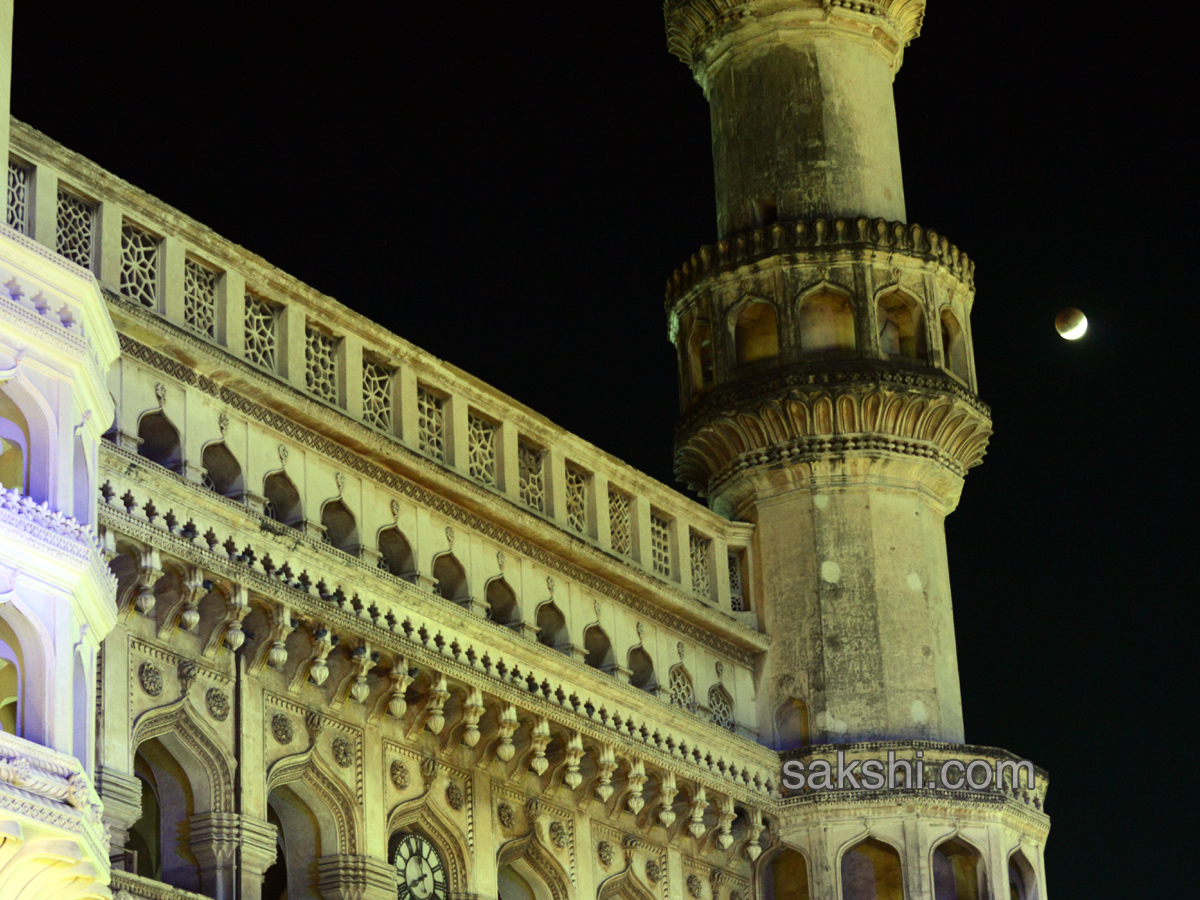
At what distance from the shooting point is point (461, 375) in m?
18.9

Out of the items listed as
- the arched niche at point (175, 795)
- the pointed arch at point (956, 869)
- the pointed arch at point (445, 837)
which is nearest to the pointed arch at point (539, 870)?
the pointed arch at point (445, 837)

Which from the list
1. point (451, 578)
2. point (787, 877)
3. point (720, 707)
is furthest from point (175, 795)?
point (787, 877)

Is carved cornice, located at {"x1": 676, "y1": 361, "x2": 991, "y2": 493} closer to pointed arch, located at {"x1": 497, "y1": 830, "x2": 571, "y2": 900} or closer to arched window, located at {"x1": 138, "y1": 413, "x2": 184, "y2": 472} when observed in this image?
pointed arch, located at {"x1": 497, "y1": 830, "x2": 571, "y2": 900}

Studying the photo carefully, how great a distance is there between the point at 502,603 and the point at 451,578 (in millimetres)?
602

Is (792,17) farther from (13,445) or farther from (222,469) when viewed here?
(13,445)

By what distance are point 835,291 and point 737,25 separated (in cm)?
287

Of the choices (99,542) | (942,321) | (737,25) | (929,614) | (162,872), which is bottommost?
(162,872)

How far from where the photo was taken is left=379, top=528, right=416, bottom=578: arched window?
58.6ft

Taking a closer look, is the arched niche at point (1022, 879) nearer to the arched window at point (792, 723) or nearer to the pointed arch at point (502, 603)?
the arched window at point (792, 723)

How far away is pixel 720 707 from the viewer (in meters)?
21.2

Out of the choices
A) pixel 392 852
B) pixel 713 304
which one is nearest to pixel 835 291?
pixel 713 304

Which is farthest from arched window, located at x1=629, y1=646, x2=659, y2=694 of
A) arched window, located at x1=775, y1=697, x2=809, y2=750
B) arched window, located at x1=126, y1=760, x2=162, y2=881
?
arched window, located at x1=126, y1=760, x2=162, y2=881

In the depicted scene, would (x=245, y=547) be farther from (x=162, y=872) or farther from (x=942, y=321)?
(x=942, y=321)

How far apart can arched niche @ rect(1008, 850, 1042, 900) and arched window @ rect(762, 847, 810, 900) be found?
1778 mm
